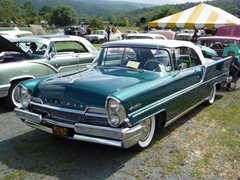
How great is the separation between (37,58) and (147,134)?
11.2 feet

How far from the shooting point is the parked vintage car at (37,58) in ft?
19.2

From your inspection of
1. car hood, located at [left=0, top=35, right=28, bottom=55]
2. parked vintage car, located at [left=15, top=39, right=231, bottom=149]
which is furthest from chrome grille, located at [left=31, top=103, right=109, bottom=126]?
car hood, located at [left=0, top=35, right=28, bottom=55]

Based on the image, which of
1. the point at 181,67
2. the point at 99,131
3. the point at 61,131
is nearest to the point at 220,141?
the point at 181,67

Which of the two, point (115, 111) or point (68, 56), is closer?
point (115, 111)

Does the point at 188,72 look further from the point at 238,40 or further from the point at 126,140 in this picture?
the point at 238,40

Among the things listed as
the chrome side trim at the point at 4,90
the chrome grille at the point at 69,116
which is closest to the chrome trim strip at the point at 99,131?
the chrome grille at the point at 69,116

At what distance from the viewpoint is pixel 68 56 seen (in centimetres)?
695

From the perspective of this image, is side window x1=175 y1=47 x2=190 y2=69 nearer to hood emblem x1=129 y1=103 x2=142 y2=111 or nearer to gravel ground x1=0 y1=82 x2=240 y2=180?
gravel ground x1=0 y1=82 x2=240 y2=180

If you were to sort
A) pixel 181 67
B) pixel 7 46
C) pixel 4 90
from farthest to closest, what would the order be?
1. pixel 7 46
2. pixel 4 90
3. pixel 181 67

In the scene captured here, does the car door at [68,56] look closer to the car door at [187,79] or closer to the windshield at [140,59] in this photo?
the windshield at [140,59]

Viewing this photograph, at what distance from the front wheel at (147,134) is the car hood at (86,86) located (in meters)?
0.57

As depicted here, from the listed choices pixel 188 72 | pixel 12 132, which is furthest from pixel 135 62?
pixel 12 132

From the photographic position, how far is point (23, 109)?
4.26 meters

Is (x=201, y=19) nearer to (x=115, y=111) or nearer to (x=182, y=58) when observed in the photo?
(x=182, y=58)
